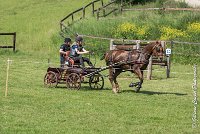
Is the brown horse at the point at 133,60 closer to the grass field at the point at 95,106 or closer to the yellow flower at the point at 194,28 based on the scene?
the grass field at the point at 95,106

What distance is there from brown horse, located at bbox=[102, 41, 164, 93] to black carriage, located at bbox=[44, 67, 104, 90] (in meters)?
0.62

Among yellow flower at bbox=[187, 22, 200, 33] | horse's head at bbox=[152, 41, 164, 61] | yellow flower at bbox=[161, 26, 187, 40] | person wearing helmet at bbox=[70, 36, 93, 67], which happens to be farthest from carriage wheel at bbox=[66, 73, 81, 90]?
yellow flower at bbox=[187, 22, 200, 33]

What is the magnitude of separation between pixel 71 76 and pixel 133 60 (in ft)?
7.14

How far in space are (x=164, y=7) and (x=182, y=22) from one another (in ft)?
21.7

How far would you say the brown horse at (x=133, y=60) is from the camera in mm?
20078

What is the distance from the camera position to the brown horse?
20078mm

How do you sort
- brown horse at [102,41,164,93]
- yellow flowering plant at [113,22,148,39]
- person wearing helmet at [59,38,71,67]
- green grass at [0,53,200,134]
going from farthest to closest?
yellow flowering plant at [113,22,148,39] → person wearing helmet at [59,38,71,67] → brown horse at [102,41,164,93] → green grass at [0,53,200,134]

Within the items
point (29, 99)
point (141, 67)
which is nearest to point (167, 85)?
point (141, 67)

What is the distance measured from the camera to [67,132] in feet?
41.1

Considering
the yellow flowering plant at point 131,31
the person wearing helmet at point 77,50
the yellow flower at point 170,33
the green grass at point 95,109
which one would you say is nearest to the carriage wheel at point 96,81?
the green grass at point 95,109

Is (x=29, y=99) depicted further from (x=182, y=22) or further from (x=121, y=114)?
(x=182, y=22)

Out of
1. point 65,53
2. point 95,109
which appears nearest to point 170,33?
point 65,53

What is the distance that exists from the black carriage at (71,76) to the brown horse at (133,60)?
0.62 metres

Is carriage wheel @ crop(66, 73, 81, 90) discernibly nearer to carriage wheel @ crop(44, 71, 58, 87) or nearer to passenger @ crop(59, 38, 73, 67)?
carriage wheel @ crop(44, 71, 58, 87)
